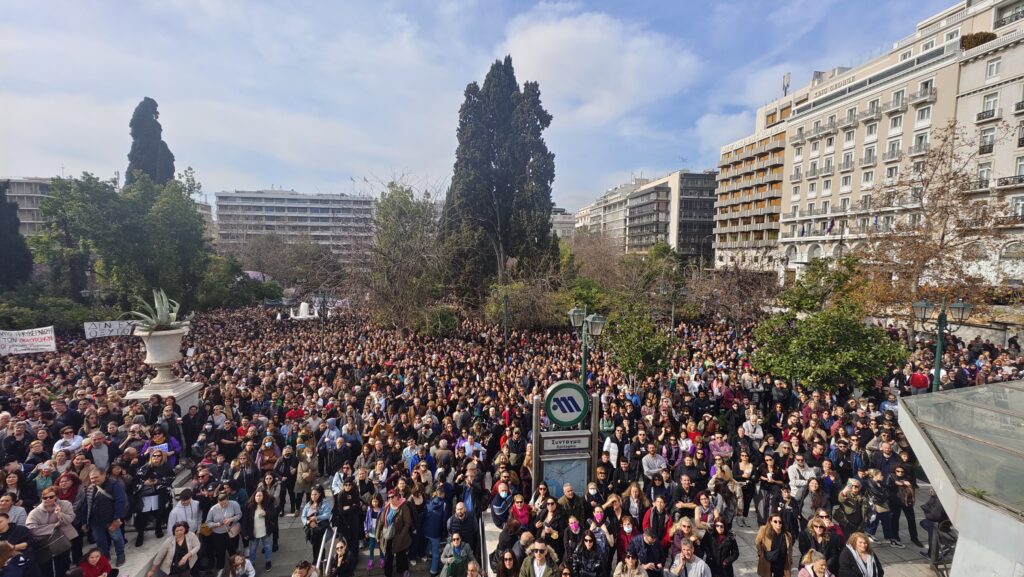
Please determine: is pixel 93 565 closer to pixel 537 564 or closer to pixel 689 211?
pixel 537 564

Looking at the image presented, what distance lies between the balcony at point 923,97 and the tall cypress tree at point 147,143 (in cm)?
5729

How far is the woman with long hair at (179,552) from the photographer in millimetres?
5590

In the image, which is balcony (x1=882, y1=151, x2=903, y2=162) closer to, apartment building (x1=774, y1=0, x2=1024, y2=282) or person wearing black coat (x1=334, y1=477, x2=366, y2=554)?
apartment building (x1=774, y1=0, x2=1024, y2=282)

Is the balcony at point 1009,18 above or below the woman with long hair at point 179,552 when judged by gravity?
above

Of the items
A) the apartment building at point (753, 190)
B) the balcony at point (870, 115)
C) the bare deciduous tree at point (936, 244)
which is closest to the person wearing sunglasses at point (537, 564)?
the bare deciduous tree at point (936, 244)

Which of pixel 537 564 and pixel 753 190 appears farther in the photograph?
pixel 753 190

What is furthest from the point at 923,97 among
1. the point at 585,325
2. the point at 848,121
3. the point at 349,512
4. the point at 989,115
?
the point at 349,512

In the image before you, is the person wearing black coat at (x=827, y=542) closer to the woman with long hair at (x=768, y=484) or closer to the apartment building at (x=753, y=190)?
the woman with long hair at (x=768, y=484)

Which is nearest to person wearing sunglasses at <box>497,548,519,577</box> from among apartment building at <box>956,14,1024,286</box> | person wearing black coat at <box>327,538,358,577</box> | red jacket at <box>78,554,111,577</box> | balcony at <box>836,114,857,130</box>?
person wearing black coat at <box>327,538,358,577</box>

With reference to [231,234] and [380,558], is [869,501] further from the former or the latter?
[231,234]

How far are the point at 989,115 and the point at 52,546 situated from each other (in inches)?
1764

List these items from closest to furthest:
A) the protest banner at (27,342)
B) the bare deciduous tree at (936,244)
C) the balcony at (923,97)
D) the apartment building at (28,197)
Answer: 1. the protest banner at (27,342)
2. the bare deciduous tree at (936,244)
3. the balcony at (923,97)
4. the apartment building at (28,197)

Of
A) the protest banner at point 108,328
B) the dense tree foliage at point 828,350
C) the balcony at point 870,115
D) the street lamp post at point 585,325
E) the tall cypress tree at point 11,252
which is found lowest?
the protest banner at point 108,328

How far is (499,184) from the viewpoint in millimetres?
32250
